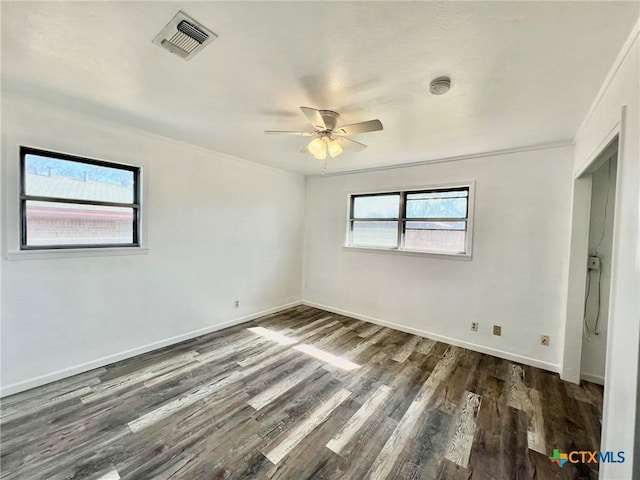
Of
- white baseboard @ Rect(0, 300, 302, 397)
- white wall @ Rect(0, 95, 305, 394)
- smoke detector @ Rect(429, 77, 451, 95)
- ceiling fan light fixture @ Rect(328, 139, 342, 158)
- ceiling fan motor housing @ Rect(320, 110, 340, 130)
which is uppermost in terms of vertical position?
smoke detector @ Rect(429, 77, 451, 95)

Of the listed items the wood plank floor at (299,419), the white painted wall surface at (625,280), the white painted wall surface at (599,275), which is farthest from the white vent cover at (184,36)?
the white painted wall surface at (599,275)

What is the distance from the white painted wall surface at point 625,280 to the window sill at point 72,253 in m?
3.82

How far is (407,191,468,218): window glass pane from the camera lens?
3.47 m

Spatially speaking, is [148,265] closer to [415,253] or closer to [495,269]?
[415,253]

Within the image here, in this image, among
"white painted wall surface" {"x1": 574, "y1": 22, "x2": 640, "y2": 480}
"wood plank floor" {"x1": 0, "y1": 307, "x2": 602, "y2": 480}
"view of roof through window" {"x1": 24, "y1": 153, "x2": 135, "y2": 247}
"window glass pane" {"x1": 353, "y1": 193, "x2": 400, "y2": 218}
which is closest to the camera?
"white painted wall surface" {"x1": 574, "y1": 22, "x2": 640, "y2": 480}

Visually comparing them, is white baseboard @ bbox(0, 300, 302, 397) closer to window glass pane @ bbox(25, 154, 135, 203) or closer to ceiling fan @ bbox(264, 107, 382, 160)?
window glass pane @ bbox(25, 154, 135, 203)

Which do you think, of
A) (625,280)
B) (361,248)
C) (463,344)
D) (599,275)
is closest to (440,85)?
(625,280)

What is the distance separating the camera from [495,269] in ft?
10.4

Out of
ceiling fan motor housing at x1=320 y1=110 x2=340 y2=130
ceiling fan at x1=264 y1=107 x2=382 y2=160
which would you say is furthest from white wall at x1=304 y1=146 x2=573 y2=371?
ceiling fan motor housing at x1=320 y1=110 x2=340 y2=130

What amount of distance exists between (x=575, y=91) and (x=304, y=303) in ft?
14.7

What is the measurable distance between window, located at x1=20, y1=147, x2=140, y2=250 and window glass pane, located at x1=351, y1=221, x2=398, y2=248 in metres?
3.11

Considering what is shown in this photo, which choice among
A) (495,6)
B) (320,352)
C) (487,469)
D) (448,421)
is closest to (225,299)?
(320,352)

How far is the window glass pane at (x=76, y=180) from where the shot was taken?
7.49 ft

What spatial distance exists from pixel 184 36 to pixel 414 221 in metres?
3.36
